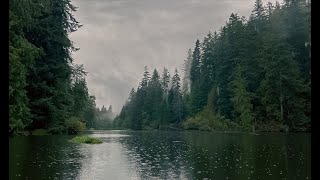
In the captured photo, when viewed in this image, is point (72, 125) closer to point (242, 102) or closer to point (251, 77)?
point (242, 102)

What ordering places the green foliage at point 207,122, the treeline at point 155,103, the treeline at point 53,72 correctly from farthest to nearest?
the treeline at point 155,103
the green foliage at point 207,122
the treeline at point 53,72

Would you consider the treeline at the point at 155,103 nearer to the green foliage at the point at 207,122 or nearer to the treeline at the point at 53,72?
the green foliage at the point at 207,122

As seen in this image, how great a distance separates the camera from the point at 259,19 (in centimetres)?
6962

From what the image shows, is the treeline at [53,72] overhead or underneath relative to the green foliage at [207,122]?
overhead

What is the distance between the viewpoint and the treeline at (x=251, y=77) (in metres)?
54.7

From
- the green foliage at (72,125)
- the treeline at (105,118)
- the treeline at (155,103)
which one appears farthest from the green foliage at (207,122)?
the treeline at (105,118)

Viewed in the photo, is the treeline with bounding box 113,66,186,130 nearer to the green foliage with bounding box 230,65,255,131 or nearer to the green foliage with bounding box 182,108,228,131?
the green foliage with bounding box 182,108,228,131

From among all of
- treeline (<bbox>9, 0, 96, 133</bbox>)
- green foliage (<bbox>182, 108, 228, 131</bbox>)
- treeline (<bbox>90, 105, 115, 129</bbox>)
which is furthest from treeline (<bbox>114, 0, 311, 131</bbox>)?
treeline (<bbox>90, 105, 115, 129</bbox>)

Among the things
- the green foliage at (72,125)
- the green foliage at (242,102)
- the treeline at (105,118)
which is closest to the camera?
the green foliage at (72,125)

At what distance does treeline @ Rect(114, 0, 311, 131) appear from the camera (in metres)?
54.7
